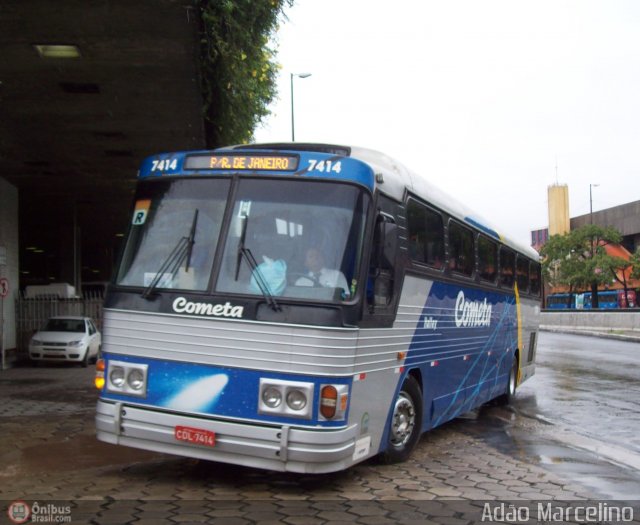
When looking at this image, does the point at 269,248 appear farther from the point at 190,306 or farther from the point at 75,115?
the point at 75,115

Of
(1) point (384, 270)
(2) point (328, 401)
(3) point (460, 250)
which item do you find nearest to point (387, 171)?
(1) point (384, 270)

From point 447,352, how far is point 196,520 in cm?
484

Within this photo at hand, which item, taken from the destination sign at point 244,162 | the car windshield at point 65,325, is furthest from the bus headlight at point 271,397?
the car windshield at point 65,325

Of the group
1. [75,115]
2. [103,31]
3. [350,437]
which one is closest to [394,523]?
[350,437]

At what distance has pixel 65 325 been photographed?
77.0 feet

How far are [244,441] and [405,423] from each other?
248 centimetres

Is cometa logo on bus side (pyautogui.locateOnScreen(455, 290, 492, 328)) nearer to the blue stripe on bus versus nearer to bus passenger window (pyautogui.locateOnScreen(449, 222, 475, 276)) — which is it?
bus passenger window (pyautogui.locateOnScreen(449, 222, 475, 276))

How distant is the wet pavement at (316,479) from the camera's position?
6.01 m

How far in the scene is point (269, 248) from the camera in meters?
6.56

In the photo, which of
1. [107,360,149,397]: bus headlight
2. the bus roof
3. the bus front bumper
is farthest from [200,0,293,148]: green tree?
the bus front bumper

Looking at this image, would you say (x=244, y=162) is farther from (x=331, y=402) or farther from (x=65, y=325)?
(x=65, y=325)

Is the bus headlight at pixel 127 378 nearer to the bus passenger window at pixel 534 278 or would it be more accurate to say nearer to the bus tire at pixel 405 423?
the bus tire at pixel 405 423

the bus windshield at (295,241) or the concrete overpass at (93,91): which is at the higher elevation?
the concrete overpass at (93,91)

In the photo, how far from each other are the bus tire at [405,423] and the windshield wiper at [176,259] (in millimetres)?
2689
